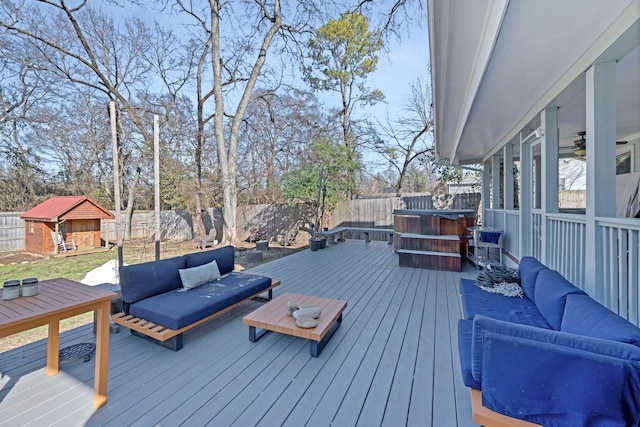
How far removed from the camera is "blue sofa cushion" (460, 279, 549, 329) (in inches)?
93.0

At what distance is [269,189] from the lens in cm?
1254

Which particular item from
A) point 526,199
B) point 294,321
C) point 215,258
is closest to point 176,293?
point 215,258

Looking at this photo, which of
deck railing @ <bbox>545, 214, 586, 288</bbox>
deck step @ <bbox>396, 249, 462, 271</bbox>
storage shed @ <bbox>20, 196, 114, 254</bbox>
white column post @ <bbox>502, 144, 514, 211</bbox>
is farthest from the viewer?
storage shed @ <bbox>20, 196, 114, 254</bbox>

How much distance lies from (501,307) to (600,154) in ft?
5.13

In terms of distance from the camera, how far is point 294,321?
8.71 feet

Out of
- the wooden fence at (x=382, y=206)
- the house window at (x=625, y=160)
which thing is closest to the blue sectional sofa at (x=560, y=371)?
the house window at (x=625, y=160)

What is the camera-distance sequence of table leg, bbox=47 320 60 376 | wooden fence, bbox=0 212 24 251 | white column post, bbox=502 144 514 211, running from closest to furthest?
table leg, bbox=47 320 60 376 < white column post, bbox=502 144 514 211 < wooden fence, bbox=0 212 24 251

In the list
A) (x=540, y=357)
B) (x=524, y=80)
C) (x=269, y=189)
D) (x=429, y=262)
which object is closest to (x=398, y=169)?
(x=269, y=189)

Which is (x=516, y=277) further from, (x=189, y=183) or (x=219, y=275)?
(x=189, y=183)

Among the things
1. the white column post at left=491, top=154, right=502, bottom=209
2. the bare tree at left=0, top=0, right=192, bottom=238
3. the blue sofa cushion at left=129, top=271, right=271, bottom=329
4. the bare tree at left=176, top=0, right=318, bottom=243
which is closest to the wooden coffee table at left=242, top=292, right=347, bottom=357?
the blue sofa cushion at left=129, top=271, right=271, bottom=329

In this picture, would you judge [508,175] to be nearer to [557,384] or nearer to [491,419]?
[557,384]

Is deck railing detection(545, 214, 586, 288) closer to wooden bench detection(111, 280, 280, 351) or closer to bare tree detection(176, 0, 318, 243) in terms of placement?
wooden bench detection(111, 280, 280, 351)

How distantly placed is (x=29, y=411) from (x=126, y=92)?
14094mm

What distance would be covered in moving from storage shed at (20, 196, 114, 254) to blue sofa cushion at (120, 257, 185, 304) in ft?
27.0
